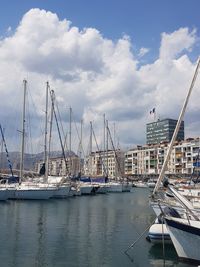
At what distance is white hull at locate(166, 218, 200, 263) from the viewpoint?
73.0ft

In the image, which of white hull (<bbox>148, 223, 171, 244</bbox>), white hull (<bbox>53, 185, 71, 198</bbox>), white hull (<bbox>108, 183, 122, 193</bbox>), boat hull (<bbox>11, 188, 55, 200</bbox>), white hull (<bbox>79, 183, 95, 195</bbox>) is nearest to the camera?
white hull (<bbox>148, 223, 171, 244</bbox>)

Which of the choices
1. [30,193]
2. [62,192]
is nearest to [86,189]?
[62,192]

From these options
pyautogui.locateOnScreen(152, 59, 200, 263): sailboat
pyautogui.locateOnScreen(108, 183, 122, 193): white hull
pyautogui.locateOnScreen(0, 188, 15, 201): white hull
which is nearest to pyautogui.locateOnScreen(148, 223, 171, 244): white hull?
pyautogui.locateOnScreen(152, 59, 200, 263): sailboat

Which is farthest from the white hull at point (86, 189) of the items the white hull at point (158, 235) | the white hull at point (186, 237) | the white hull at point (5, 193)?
the white hull at point (186, 237)

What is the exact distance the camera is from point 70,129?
101 m

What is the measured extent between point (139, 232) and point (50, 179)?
163 ft

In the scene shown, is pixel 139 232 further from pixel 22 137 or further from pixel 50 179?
pixel 50 179

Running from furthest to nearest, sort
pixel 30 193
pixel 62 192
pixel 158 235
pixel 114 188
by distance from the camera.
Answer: pixel 114 188
pixel 62 192
pixel 30 193
pixel 158 235

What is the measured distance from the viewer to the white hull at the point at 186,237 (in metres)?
22.3

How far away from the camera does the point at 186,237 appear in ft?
74.5

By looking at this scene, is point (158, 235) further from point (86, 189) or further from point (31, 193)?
point (86, 189)

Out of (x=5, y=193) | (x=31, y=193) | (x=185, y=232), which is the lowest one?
(x=185, y=232)

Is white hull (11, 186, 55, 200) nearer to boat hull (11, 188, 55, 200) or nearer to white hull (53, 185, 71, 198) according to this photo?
boat hull (11, 188, 55, 200)

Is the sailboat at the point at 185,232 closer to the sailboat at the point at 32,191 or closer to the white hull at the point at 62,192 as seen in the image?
the sailboat at the point at 32,191
